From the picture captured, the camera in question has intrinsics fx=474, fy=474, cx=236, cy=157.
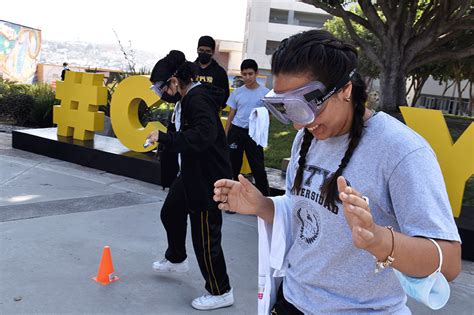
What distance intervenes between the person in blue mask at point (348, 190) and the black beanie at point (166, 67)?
1913 millimetres

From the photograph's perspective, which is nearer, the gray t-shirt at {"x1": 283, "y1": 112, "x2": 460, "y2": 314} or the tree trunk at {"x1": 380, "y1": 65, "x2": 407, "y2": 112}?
the gray t-shirt at {"x1": 283, "y1": 112, "x2": 460, "y2": 314}

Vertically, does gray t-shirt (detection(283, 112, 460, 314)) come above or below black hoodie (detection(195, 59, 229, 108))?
below

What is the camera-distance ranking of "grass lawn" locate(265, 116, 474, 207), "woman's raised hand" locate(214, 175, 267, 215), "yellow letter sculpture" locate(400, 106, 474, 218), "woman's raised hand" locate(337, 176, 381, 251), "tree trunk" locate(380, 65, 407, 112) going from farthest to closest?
"tree trunk" locate(380, 65, 407, 112) → "grass lawn" locate(265, 116, 474, 207) → "yellow letter sculpture" locate(400, 106, 474, 218) → "woman's raised hand" locate(214, 175, 267, 215) → "woman's raised hand" locate(337, 176, 381, 251)

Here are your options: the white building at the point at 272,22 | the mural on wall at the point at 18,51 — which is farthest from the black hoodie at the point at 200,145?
the white building at the point at 272,22

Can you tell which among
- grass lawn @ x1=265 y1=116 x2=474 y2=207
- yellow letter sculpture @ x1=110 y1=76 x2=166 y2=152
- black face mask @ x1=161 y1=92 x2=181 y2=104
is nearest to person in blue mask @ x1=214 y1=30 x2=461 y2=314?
black face mask @ x1=161 y1=92 x2=181 y2=104

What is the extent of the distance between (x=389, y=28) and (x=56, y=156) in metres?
13.9

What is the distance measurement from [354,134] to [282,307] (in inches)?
29.5

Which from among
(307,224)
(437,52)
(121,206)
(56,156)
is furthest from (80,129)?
(437,52)

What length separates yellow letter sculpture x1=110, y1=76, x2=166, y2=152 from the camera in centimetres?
798

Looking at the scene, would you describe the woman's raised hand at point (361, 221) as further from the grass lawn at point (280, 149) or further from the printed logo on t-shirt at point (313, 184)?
the grass lawn at point (280, 149)

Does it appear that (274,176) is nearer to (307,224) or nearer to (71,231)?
(71,231)

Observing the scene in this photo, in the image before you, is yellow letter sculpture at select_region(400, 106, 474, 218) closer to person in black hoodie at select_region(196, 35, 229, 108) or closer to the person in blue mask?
person in black hoodie at select_region(196, 35, 229, 108)

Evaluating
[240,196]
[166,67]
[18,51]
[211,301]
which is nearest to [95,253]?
[211,301]

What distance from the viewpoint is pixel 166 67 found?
346 centimetres
